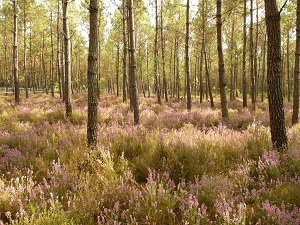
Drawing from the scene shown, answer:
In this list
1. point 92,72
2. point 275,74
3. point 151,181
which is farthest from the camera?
point 92,72

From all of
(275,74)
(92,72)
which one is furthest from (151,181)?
(275,74)

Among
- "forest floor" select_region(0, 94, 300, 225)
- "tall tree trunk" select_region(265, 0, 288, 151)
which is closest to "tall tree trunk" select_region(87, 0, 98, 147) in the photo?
"forest floor" select_region(0, 94, 300, 225)

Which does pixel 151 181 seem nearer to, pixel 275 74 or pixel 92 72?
pixel 92 72

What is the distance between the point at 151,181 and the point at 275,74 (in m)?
2.96

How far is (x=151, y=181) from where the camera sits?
311 centimetres

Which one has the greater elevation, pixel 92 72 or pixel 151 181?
pixel 92 72

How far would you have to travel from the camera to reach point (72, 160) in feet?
15.0

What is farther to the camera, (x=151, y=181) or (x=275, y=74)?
(x=275, y=74)

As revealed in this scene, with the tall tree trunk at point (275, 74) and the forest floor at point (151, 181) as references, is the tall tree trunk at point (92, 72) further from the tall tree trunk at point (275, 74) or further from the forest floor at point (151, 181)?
the tall tree trunk at point (275, 74)

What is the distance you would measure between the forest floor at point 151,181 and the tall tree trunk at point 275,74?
0.40 metres

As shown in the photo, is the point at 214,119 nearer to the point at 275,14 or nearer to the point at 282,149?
the point at 282,149

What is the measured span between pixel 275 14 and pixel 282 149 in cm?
242

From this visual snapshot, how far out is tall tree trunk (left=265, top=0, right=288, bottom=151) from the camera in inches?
161

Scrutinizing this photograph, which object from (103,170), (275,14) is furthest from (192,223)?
(275,14)
